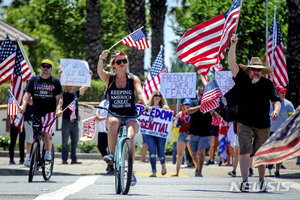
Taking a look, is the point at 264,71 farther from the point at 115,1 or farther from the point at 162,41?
the point at 115,1

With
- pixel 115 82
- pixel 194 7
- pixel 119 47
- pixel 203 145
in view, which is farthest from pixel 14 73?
pixel 119 47

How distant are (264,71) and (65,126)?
778 centimetres

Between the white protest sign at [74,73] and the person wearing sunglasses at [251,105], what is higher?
the white protest sign at [74,73]

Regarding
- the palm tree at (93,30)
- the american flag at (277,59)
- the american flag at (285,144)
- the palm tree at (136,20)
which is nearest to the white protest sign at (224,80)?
the american flag at (277,59)

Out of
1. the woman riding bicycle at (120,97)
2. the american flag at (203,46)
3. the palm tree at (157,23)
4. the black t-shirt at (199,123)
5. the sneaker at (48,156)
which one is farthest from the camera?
the palm tree at (157,23)

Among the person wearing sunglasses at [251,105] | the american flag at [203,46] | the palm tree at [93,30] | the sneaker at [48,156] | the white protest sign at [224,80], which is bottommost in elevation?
the sneaker at [48,156]

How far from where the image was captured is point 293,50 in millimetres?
Result: 17766

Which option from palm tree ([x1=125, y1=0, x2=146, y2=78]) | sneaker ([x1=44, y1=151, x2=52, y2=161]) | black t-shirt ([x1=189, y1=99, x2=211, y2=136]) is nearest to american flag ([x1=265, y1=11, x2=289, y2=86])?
black t-shirt ([x1=189, y1=99, x2=211, y2=136])

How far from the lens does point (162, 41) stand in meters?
26.0

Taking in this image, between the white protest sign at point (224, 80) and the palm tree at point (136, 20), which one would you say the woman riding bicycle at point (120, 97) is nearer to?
the white protest sign at point (224, 80)

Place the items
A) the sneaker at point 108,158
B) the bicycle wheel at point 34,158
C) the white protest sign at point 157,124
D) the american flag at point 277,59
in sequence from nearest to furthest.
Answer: the sneaker at point 108,158, the bicycle wheel at point 34,158, the white protest sign at point 157,124, the american flag at point 277,59

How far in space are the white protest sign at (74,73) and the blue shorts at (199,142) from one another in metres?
4.25

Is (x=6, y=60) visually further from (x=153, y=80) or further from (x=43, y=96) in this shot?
(x=43, y=96)

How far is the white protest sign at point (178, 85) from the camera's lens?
1677 cm
